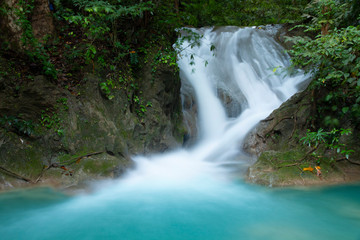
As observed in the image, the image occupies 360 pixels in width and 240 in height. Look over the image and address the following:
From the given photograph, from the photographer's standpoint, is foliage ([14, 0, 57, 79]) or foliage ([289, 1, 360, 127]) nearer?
foliage ([289, 1, 360, 127])

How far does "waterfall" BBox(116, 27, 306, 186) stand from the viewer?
5219 millimetres

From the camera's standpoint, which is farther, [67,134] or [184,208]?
[67,134]

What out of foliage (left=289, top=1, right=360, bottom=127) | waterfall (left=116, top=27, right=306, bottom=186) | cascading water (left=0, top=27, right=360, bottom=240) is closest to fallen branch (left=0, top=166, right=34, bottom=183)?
cascading water (left=0, top=27, right=360, bottom=240)

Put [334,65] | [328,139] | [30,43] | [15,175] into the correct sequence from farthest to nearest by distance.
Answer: [328,139]
[30,43]
[334,65]
[15,175]

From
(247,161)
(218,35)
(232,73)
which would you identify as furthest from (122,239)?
(218,35)

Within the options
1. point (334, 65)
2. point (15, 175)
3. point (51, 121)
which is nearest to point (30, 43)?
point (51, 121)

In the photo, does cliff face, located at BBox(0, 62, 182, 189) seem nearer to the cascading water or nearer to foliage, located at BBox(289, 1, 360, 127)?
the cascading water

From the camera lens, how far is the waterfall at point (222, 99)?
522cm

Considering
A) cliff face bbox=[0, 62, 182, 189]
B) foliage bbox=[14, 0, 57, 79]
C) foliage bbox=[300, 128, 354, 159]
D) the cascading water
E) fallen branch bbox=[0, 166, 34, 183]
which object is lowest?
the cascading water

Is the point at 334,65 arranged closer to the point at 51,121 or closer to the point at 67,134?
the point at 67,134

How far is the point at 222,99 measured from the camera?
7.83 meters

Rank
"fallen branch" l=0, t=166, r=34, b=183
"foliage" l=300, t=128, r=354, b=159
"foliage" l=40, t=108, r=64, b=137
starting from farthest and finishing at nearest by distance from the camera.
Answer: "foliage" l=40, t=108, r=64, b=137 → "foliage" l=300, t=128, r=354, b=159 → "fallen branch" l=0, t=166, r=34, b=183

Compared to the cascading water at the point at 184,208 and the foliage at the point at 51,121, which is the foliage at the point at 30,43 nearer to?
the foliage at the point at 51,121

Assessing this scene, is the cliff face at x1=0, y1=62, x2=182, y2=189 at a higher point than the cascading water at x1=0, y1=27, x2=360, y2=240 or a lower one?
higher
